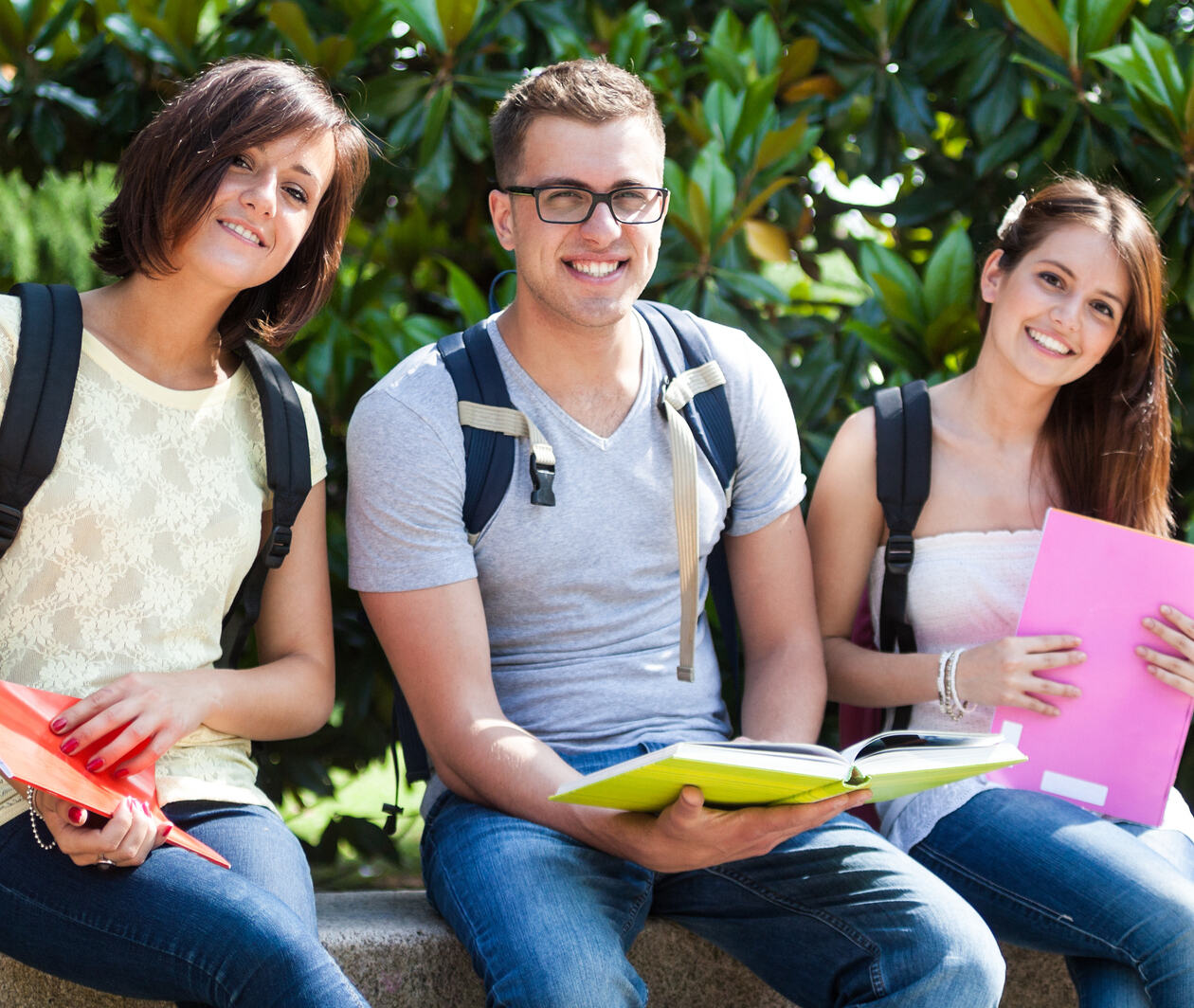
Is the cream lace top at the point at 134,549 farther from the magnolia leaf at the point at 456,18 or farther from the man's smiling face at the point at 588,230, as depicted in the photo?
the magnolia leaf at the point at 456,18

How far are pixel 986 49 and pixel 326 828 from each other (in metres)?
2.66

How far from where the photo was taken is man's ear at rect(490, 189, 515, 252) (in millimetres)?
2738

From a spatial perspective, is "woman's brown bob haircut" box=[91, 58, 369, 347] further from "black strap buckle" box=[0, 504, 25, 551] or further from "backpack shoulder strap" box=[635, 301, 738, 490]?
"backpack shoulder strap" box=[635, 301, 738, 490]

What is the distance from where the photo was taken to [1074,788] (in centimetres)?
269

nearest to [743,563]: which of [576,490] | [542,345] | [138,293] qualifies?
[576,490]

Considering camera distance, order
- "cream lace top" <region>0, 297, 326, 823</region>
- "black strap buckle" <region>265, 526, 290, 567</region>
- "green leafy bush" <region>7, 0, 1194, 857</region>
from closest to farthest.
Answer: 1. "cream lace top" <region>0, 297, 326, 823</region>
2. "black strap buckle" <region>265, 526, 290, 567</region>
3. "green leafy bush" <region>7, 0, 1194, 857</region>

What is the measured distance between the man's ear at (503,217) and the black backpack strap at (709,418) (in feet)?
1.12

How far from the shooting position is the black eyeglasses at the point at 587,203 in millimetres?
2617

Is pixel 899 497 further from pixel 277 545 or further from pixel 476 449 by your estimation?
pixel 277 545

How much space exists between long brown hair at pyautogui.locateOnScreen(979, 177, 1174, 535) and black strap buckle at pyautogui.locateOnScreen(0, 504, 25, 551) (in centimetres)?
215

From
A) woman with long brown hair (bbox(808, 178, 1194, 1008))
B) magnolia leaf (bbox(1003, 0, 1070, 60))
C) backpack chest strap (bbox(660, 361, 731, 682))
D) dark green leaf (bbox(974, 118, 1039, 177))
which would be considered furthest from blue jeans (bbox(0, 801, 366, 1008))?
magnolia leaf (bbox(1003, 0, 1070, 60))

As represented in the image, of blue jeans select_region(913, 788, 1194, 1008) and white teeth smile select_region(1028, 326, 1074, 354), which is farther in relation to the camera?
white teeth smile select_region(1028, 326, 1074, 354)

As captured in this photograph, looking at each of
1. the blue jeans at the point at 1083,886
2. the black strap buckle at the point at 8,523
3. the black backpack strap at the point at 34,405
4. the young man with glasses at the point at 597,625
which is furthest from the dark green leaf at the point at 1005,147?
the black strap buckle at the point at 8,523

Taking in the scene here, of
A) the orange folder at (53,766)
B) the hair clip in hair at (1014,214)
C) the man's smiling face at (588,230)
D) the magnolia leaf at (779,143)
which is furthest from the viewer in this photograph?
the magnolia leaf at (779,143)
